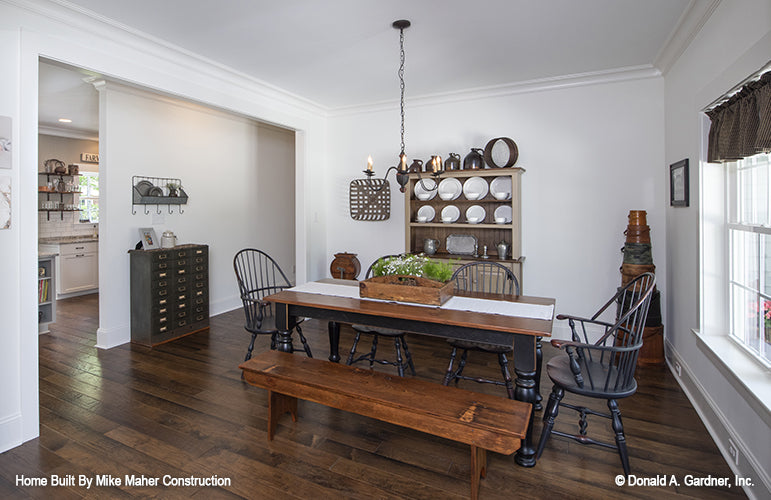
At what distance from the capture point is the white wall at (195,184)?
14.3 feet

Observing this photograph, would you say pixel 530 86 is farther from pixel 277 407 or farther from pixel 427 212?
pixel 277 407

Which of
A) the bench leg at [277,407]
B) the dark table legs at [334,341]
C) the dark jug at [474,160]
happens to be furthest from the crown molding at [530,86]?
the bench leg at [277,407]

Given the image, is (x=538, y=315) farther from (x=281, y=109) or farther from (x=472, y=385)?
(x=281, y=109)

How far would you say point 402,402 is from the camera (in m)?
2.15

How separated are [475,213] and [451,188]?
0.39m

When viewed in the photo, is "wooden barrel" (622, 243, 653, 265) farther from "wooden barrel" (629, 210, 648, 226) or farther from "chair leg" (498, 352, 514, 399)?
"chair leg" (498, 352, 514, 399)

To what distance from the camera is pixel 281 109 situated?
4.91 m

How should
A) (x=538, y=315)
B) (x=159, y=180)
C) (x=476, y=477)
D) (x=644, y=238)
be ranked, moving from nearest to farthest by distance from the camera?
(x=476, y=477)
(x=538, y=315)
(x=644, y=238)
(x=159, y=180)

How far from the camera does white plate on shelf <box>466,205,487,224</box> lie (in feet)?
15.6

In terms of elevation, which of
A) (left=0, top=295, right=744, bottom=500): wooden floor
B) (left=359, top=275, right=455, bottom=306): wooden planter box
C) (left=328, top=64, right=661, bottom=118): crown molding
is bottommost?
(left=0, top=295, right=744, bottom=500): wooden floor

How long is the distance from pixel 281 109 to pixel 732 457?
4.82 meters

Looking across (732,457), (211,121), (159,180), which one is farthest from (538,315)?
(211,121)

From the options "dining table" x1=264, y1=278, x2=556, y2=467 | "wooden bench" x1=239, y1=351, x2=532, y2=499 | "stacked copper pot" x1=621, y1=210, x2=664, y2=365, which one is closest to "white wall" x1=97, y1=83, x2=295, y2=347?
"dining table" x1=264, y1=278, x2=556, y2=467

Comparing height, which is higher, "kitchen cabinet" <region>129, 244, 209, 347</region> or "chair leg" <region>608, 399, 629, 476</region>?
"kitchen cabinet" <region>129, 244, 209, 347</region>
